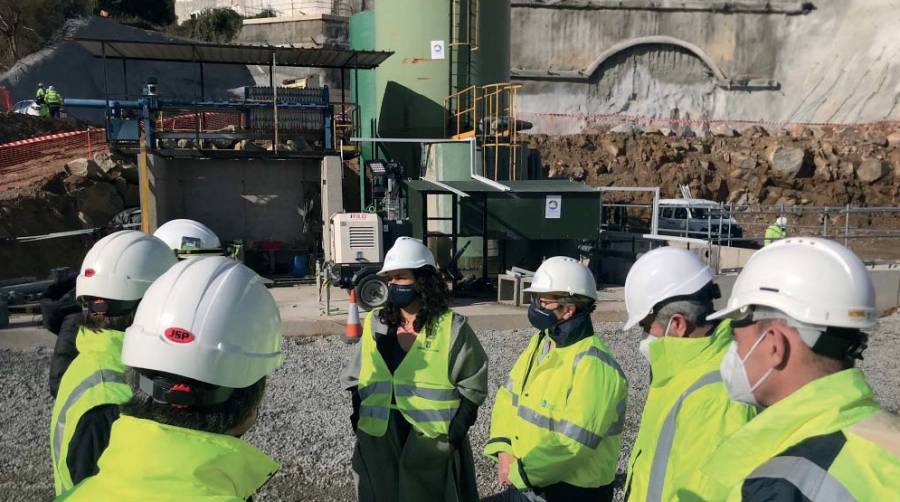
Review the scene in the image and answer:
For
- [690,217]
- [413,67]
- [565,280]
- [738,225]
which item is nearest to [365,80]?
[413,67]

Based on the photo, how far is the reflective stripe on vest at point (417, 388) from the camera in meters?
3.36

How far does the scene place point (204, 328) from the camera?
61.1 inches

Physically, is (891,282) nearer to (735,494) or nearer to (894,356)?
(894,356)

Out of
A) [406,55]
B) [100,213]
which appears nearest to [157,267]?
[406,55]

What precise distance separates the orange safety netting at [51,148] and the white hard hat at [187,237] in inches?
638

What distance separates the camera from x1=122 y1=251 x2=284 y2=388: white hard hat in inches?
60.1

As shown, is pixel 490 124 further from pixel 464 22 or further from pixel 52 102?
pixel 52 102

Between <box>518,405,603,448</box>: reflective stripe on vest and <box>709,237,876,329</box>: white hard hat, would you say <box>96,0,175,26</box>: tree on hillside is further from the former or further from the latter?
<box>709,237,876,329</box>: white hard hat

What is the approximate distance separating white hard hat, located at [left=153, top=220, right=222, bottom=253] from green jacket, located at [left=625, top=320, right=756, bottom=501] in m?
3.22

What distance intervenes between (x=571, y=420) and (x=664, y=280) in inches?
28.6

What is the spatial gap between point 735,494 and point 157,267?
7.60 ft

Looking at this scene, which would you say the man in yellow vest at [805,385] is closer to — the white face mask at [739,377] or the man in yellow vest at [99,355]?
the white face mask at [739,377]

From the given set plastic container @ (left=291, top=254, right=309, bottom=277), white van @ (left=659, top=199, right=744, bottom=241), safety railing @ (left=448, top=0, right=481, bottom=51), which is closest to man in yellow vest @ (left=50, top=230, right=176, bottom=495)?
plastic container @ (left=291, top=254, right=309, bottom=277)

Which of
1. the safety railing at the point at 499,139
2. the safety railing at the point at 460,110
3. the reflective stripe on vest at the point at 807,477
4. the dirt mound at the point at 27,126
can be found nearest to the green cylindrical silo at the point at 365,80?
the safety railing at the point at 460,110
